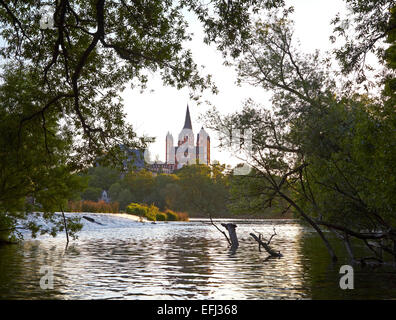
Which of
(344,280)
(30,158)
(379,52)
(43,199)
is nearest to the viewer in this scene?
(344,280)

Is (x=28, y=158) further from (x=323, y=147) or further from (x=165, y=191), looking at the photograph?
(x=165, y=191)

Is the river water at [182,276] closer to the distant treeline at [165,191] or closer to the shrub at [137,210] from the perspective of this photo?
the shrub at [137,210]

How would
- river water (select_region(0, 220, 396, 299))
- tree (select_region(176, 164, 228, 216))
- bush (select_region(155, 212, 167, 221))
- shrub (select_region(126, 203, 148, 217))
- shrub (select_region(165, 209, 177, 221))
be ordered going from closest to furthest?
river water (select_region(0, 220, 396, 299)) < shrub (select_region(126, 203, 148, 217)) < bush (select_region(155, 212, 167, 221)) < shrub (select_region(165, 209, 177, 221)) < tree (select_region(176, 164, 228, 216))

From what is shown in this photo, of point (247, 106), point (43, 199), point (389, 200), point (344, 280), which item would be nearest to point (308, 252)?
point (247, 106)

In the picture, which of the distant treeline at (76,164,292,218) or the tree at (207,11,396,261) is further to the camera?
the distant treeline at (76,164,292,218)

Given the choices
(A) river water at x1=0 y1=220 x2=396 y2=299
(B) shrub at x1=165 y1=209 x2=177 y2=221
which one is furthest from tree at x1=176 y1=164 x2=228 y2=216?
(A) river water at x1=0 y1=220 x2=396 y2=299

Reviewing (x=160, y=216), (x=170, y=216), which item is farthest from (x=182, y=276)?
(x=170, y=216)

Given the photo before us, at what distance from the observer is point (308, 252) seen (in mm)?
23641

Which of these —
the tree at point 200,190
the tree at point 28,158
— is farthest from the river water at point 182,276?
the tree at point 200,190

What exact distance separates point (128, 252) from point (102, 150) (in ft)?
24.5

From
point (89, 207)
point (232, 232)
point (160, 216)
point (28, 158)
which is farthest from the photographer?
point (160, 216)

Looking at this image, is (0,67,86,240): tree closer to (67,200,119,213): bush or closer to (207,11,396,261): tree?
(207,11,396,261): tree
